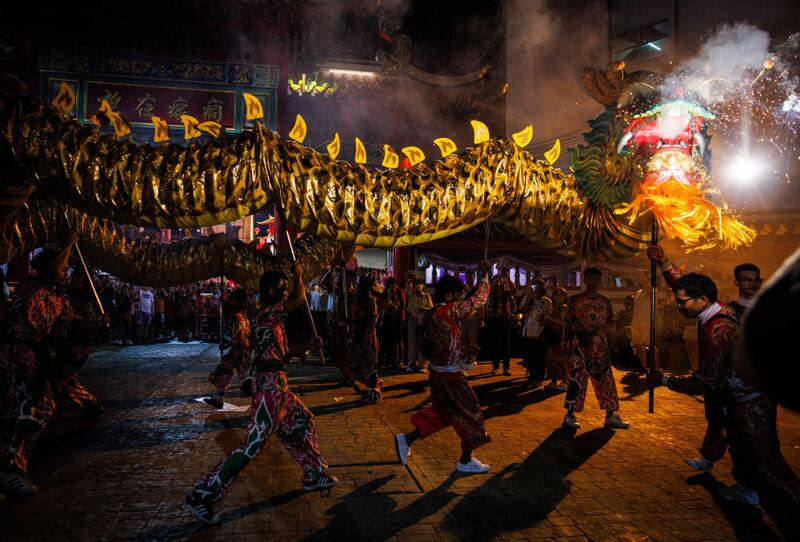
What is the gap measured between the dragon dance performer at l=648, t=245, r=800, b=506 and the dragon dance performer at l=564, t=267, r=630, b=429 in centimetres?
242

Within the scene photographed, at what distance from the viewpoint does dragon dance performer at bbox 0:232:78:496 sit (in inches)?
170

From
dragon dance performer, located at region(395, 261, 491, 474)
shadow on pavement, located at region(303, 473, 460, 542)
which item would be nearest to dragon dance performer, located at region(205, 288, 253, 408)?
dragon dance performer, located at region(395, 261, 491, 474)

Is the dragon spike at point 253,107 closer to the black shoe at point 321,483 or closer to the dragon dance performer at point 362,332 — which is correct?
the black shoe at point 321,483

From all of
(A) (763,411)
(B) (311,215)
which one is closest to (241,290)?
(B) (311,215)

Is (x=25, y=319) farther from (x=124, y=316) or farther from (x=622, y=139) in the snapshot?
(x=124, y=316)

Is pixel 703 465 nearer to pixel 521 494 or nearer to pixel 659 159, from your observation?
pixel 521 494

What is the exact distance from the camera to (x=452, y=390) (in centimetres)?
488

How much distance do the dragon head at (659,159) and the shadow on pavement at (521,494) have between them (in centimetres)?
234

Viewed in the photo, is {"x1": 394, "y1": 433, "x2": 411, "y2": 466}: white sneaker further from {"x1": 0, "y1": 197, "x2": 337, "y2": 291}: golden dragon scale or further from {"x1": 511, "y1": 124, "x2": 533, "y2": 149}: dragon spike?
{"x1": 511, "y1": 124, "x2": 533, "y2": 149}: dragon spike

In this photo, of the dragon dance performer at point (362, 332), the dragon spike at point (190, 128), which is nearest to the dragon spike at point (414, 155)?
the dragon spike at point (190, 128)

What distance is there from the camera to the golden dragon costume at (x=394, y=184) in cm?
353

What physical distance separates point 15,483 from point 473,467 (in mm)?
3701

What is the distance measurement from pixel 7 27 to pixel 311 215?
1808cm

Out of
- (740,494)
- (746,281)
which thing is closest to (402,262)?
(746,281)
